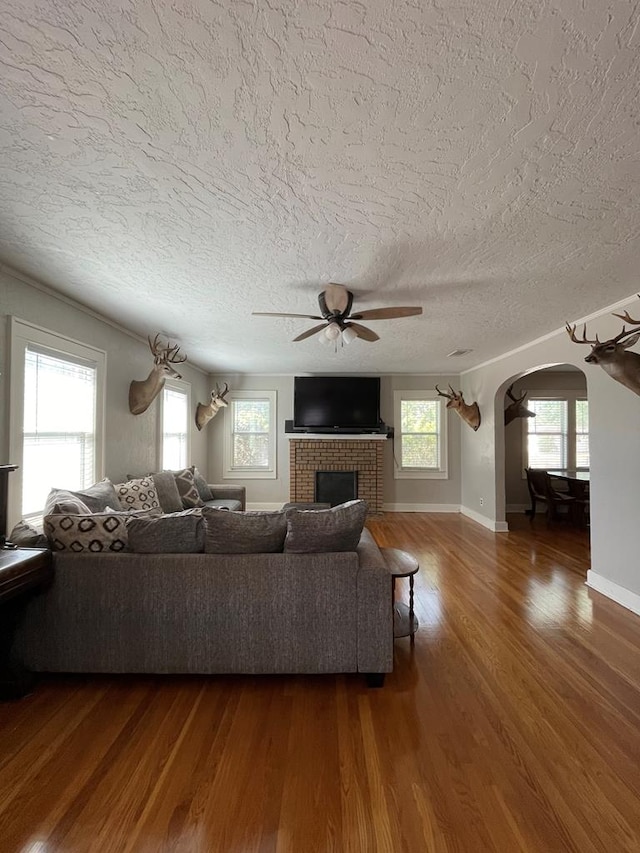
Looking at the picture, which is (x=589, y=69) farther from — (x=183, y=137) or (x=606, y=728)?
(x=606, y=728)

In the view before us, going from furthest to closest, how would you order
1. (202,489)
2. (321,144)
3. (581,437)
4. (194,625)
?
(581,437), (202,489), (194,625), (321,144)

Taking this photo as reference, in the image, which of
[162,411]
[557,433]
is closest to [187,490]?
[162,411]

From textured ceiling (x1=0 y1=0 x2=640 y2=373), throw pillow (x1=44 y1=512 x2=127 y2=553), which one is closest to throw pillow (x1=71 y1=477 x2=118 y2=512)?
throw pillow (x1=44 y1=512 x2=127 y2=553)

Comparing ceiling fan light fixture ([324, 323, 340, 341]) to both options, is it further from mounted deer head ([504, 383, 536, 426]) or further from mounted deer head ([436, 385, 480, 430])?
mounted deer head ([504, 383, 536, 426])

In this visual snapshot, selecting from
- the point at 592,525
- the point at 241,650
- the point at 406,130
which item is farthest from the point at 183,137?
the point at 592,525

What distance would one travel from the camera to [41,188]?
1.80 meters

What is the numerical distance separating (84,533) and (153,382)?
2.25 m

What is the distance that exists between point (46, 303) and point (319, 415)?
14.7 ft

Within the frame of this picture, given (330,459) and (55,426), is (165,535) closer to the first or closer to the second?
(55,426)

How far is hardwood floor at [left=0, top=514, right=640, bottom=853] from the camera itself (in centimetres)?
134

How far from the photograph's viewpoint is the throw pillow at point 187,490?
4.81 meters

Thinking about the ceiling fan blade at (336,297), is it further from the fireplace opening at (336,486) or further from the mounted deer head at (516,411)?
the mounted deer head at (516,411)

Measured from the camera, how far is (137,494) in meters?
3.76

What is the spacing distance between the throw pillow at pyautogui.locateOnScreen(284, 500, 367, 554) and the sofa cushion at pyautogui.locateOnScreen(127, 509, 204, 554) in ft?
1.82
